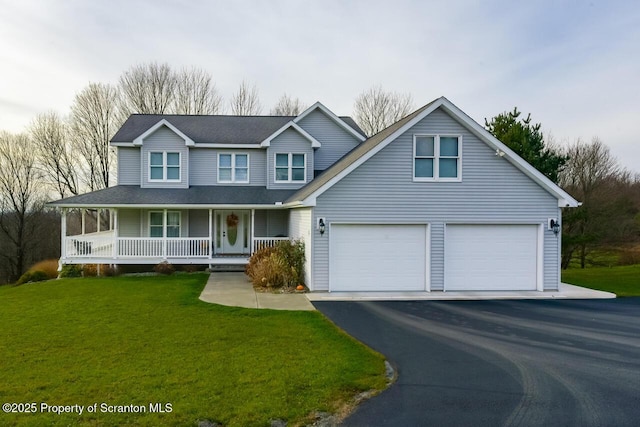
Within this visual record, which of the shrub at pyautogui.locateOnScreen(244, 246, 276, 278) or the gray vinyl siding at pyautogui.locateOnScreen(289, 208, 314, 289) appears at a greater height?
the gray vinyl siding at pyautogui.locateOnScreen(289, 208, 314, 289)

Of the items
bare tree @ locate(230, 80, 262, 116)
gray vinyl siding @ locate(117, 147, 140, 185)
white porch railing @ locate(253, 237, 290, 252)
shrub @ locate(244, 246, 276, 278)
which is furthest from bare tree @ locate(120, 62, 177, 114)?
shrub @ locate(244, 246, 276, 278)

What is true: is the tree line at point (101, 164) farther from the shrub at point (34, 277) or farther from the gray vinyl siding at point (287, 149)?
the gray vinyl siding at point (287, 149)

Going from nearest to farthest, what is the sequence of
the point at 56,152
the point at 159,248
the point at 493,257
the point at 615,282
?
the point at 493,257, the point at 615,282, the point at 159,248, the point at 56,152

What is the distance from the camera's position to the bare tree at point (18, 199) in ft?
100

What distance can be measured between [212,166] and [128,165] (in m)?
3.97

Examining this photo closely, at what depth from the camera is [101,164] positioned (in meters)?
30.4

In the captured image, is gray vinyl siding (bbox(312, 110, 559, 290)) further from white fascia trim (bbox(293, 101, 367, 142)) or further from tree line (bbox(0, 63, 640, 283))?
tree line (bbox(0, 63, 640, 283))

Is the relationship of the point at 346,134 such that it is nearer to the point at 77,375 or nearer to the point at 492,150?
the point at 492,150

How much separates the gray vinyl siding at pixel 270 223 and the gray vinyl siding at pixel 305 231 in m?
2.77

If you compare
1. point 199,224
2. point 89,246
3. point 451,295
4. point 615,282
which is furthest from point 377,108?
point 89,246

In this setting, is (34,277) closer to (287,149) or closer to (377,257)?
(287,149)

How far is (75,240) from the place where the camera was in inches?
647

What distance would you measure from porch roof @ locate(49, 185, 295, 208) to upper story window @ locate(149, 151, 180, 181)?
2.18ft

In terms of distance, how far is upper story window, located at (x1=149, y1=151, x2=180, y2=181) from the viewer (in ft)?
61.0
